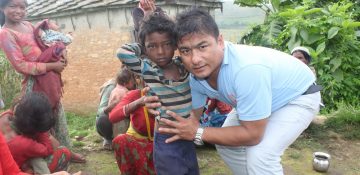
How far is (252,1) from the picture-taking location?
8719 millimetres

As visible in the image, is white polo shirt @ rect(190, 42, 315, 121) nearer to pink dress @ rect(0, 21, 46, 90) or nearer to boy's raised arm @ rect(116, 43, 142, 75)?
boy's raised arm @ rect(116, 43, 142, 75)

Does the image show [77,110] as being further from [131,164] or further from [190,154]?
[190,154]

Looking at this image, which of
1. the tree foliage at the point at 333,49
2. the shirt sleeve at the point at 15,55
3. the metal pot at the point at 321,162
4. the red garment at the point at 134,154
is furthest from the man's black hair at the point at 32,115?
the tree foliage at the point at 333,49

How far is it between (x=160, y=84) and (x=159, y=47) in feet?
0.85

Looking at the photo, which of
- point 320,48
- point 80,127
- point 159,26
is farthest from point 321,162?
point 80,127

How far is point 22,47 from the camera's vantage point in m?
3.34

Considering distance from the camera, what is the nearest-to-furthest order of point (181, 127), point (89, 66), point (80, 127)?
1. point (181, 127)
2. point (80, 127)
3. point (89, 66)

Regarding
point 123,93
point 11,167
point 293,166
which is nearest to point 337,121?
point 293,166

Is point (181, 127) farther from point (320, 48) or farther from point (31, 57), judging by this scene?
point (320, 48)

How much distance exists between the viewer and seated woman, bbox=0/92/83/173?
2764 millimetres

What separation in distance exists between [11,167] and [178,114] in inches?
44.0

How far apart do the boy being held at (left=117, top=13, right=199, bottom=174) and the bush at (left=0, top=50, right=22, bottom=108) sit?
8.12 meters

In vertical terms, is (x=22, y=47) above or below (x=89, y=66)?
above

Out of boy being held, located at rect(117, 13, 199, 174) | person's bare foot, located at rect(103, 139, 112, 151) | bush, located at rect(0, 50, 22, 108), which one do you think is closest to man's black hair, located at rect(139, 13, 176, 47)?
boy being held, located at rect(117, 13, 199, 174)
